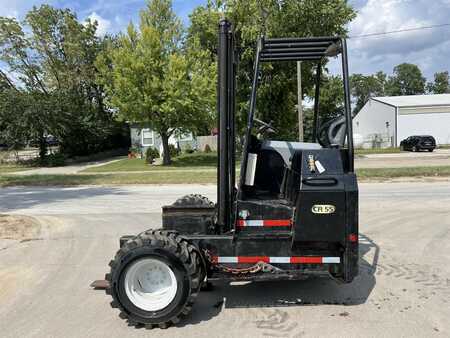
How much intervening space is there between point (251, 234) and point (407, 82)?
12348 cm

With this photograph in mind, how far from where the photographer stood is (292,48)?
16.6ft

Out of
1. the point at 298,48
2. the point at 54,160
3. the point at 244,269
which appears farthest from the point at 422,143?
the point at 244,269

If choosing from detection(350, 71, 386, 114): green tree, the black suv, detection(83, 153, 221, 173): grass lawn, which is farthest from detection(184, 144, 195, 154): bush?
detection(350, 71, 386, 114): green tree

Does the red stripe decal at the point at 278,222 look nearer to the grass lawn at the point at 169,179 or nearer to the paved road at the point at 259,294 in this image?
the paved road at the point at 259,294

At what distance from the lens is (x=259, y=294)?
5188 millimetres

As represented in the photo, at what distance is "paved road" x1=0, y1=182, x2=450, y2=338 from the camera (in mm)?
4266

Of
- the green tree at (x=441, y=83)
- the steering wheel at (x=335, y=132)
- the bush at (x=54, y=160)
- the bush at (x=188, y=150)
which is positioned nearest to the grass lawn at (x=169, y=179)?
the bush at (x=54, y=160)

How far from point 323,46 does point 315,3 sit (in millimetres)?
30096

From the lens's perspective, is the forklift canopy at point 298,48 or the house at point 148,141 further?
the house at point 148,141

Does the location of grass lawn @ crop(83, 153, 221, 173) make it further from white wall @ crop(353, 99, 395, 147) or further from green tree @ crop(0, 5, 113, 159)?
white wall @ crop(353, 99, 395, 147)

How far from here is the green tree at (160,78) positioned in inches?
→ 1096

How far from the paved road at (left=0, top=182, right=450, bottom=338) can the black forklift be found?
363mm

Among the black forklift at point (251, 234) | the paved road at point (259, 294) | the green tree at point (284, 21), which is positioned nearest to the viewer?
the paved road at point (259, 294)

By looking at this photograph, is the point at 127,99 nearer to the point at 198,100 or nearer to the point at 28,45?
the point at 198,100
